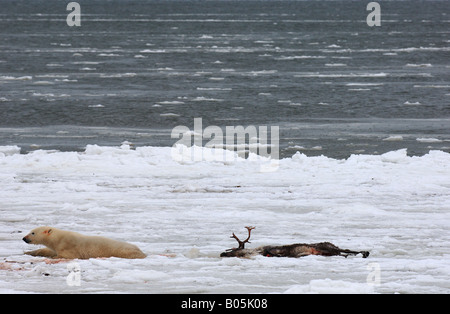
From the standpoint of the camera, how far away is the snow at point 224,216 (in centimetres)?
771

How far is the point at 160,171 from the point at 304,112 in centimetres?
1143

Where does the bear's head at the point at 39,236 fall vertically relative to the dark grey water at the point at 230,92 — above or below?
below

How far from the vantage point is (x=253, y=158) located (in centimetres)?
1502

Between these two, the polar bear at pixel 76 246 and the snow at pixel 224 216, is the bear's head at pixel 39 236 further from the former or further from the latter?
the snow at pixel 224 216

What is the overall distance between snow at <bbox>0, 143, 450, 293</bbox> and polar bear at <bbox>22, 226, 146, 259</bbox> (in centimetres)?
23

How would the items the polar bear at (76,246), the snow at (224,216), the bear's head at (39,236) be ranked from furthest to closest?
the bear's head at (39,236) → the polar bear at (76,246) → the snow at (224,216)

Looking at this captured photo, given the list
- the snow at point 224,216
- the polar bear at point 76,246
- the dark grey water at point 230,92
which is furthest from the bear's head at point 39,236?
the dark grey water at point 230,92

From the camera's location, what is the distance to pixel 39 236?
28.8 ft

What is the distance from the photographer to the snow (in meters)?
7.71

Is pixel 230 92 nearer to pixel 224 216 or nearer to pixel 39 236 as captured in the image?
pixel 224 216

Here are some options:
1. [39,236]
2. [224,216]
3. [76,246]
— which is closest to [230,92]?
[224,216]

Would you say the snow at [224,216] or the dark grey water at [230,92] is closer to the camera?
the snow at [224,216]

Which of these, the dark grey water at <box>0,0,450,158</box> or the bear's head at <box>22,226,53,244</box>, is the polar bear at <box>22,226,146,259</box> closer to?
the bear's head at <box>22,226,53,244</box>
